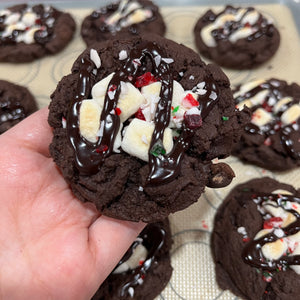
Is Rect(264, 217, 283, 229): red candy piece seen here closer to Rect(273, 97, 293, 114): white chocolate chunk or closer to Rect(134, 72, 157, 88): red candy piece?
Rect(273, 97, 293, 114): white chocolate chunk

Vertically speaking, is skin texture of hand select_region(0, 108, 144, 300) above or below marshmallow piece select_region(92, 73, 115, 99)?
below

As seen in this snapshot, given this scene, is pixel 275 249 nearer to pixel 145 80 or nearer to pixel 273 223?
pixel 273 223

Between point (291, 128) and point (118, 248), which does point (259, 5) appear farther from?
point (118, 248)

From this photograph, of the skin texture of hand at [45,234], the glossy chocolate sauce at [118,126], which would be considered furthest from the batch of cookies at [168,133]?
the skin texture of hand at [45,234]

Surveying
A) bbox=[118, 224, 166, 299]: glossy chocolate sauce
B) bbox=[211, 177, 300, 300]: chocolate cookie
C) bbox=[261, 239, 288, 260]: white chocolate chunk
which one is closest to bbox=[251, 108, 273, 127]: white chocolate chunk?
bbox=[211, 177, 300, 300]: chocolate cookie

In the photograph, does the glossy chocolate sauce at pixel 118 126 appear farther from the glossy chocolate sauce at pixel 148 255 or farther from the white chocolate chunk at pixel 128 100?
the glossy chocolate sauce at pixel 148 255

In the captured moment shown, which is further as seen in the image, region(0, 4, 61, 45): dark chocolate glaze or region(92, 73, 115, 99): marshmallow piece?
region(0, 4, 61, 45): dark chocolate glaze
